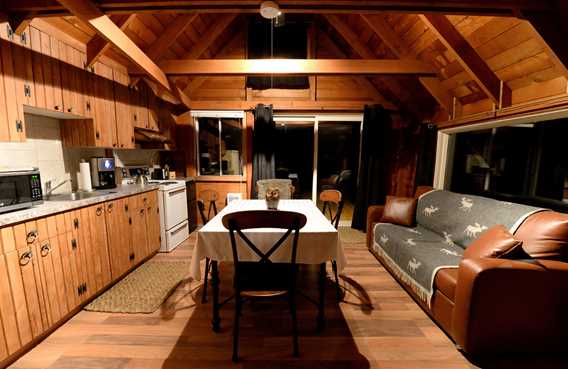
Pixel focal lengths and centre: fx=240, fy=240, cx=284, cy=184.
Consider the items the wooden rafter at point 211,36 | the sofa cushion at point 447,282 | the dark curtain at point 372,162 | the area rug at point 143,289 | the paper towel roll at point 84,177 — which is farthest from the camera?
the dark curtain at point 372,162

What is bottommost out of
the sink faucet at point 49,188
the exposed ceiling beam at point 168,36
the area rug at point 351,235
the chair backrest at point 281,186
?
the area rug at point 351,235

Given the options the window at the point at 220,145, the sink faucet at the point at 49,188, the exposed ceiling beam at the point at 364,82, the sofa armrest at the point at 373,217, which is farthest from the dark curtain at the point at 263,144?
the sink faucet at the point at 49,188

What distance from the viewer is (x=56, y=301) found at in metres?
1.77

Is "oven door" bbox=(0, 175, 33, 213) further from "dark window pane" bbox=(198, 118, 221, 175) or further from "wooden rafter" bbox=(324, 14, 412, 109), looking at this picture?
"wooden rafter" bbox=(324, 14, 412, 109)

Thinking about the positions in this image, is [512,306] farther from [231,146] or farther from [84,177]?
[231,146]

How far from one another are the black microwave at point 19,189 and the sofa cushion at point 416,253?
3.04 m

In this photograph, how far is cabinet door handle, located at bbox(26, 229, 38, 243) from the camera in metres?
1.58

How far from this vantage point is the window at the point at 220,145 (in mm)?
4465

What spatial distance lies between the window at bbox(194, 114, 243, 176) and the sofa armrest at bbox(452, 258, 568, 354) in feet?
12.4

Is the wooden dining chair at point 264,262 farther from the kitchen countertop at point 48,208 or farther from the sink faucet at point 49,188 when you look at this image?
the sink faucet at point 49,188

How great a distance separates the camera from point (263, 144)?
4.25 m

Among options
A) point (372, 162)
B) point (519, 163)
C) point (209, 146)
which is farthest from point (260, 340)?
point (209, 146)

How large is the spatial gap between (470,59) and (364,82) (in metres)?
1.90

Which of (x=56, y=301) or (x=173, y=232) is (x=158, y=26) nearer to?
(x=173, y=232)
